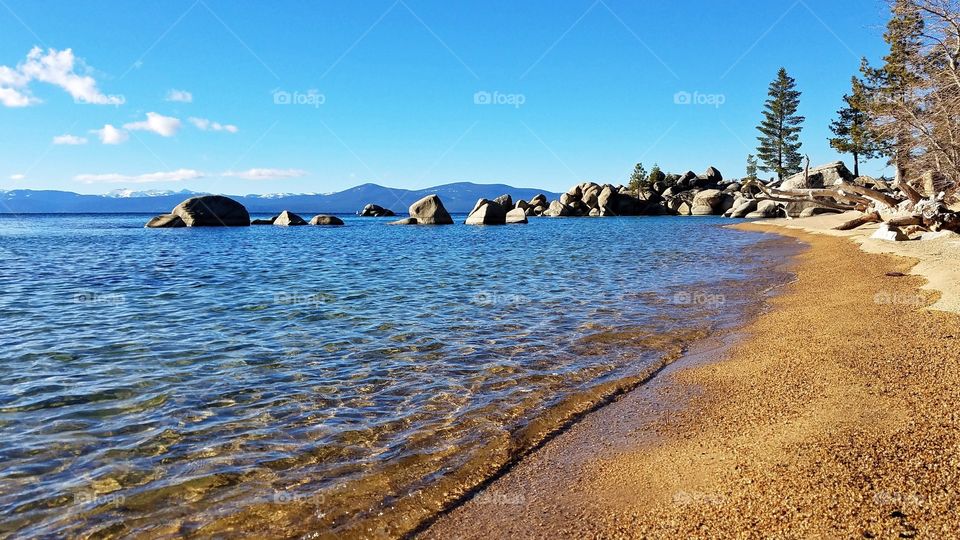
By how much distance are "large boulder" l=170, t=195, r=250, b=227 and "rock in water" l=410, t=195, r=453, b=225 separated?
20547mm

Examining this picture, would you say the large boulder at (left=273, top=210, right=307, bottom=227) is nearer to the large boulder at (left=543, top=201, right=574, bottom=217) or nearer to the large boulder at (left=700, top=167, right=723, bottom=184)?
the large boulder at (left=543, top=201, right=574, bottom=217)

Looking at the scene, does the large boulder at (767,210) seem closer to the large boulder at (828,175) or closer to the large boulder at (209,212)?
the large boulder at (828,175)

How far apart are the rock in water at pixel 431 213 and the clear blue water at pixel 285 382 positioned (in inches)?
1901

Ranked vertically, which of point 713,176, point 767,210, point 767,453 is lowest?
point 767,453

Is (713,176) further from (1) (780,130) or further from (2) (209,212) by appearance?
(2) (209,212)

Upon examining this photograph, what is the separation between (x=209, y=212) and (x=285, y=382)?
194 ft

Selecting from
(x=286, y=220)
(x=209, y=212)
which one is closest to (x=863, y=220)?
(x=209, y=212)

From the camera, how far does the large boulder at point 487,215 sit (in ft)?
211

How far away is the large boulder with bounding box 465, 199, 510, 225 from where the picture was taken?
64.3m

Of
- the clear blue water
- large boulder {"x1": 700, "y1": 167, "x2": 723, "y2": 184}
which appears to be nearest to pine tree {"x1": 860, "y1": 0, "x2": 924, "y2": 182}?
the clear blue water

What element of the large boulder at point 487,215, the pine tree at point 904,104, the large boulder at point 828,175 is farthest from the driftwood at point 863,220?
the large boulder at point 487,215

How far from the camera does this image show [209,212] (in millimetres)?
59500

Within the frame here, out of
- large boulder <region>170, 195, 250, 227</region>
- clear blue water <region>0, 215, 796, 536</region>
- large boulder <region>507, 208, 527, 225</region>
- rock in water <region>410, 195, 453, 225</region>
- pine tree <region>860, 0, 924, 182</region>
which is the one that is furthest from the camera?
large boulder <region>507, 208, 527, 225</region>

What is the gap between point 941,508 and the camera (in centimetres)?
344
